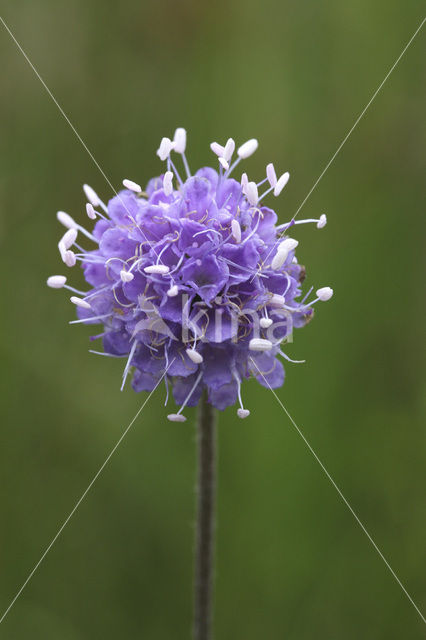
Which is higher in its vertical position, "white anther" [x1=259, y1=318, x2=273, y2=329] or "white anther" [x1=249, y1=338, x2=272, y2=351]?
"white anther" [x1=259, y1=318, x2=273, y2=329]

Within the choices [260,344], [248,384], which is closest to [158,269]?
[260,344]

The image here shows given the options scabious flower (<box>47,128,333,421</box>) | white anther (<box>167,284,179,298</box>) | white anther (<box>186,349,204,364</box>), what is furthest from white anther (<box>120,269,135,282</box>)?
white anther (<box>186,349,204,364</box>)

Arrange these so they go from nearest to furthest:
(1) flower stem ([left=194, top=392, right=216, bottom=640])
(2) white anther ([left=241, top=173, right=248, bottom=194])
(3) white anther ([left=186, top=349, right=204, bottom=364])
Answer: (3) white anther ([left=186, top=349, right=204, bottom=364]) → (2) white anther ([left=241, top=173, right=248, bottom=194]) → (1) flower stem ([left=194, top=392, right=216, bottom=640])

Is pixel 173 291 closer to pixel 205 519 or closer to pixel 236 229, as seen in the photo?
pixel 236 229

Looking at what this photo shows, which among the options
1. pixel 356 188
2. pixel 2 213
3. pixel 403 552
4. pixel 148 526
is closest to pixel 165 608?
pixel 148 526

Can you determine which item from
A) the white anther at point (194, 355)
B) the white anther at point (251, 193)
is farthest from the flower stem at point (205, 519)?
the white anther at point (251, 193)

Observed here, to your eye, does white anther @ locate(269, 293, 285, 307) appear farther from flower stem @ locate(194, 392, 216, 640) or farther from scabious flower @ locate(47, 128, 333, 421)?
flower stem @ locate(194, 392, 216, 640)
